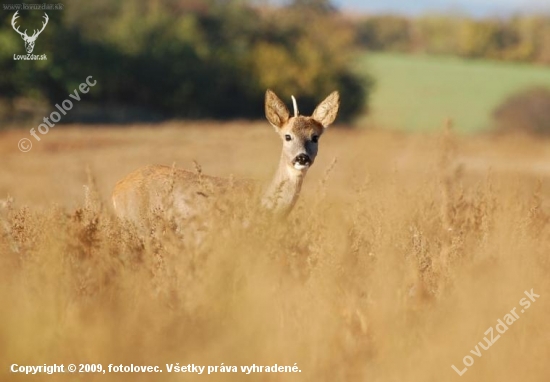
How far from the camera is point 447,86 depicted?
6059 centimetres

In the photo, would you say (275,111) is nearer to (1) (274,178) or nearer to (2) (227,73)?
(1) (274,178)

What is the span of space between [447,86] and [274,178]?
52.8m

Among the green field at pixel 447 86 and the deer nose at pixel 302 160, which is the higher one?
the green field at pixel 447 86

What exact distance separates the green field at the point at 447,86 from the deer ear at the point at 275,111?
3670 centimetres

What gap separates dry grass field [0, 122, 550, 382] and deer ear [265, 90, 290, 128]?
0.93m

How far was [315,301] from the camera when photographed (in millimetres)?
6309

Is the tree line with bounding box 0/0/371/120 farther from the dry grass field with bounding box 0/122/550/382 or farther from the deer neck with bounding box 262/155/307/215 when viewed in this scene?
the dry grass field with bounding box 0/122/550/382

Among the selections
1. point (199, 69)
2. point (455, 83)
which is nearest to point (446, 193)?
point (199, 69)

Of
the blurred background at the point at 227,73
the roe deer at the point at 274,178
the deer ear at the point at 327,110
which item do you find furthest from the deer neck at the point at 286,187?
the blurred background at the point at 227,73

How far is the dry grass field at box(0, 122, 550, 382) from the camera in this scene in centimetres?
556

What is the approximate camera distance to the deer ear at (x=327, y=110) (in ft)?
31.3

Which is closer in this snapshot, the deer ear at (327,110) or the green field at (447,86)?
the deer ear at (327,110)

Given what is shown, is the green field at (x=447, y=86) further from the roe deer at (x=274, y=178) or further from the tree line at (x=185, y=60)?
the roe deer at (x=274, y=178)

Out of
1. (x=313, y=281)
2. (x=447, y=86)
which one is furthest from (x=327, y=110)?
(x=447, y=86)
